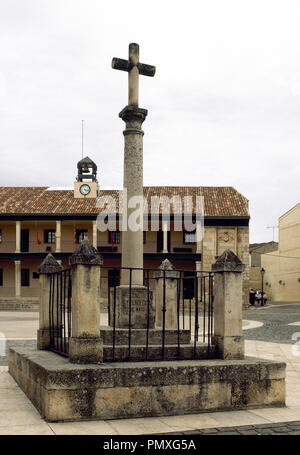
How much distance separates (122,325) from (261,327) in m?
13.3

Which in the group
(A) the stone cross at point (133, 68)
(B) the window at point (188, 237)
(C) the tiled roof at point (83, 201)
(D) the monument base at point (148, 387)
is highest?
(C) the tiled roof at point (83, 201)

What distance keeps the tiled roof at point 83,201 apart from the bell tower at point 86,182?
49 centimetres

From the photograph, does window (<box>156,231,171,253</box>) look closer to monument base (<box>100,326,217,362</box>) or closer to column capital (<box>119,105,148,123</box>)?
column capital (<box>119,105,148,123</box>)

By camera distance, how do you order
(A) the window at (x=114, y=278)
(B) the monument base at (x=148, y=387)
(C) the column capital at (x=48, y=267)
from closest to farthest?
(B) the monument base at (x=148, y=387) → (A) the window at (x=114, y=278) → (C) the column capital at (x=48, y=267)

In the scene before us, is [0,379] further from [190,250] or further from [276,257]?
[276,257]

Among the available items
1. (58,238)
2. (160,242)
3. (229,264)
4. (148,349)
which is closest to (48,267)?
(148,349)

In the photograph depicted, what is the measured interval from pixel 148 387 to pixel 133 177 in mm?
3523

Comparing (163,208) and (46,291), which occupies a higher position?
(163,208)

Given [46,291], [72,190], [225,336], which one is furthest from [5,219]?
[225,336]

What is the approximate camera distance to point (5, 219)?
3944 cm

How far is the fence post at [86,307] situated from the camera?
583cm

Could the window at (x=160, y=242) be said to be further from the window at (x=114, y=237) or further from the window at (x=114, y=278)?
the window at (x=114, y=278)

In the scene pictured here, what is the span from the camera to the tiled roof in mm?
38469

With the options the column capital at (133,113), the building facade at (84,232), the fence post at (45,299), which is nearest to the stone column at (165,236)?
the building facade at (84,232)
